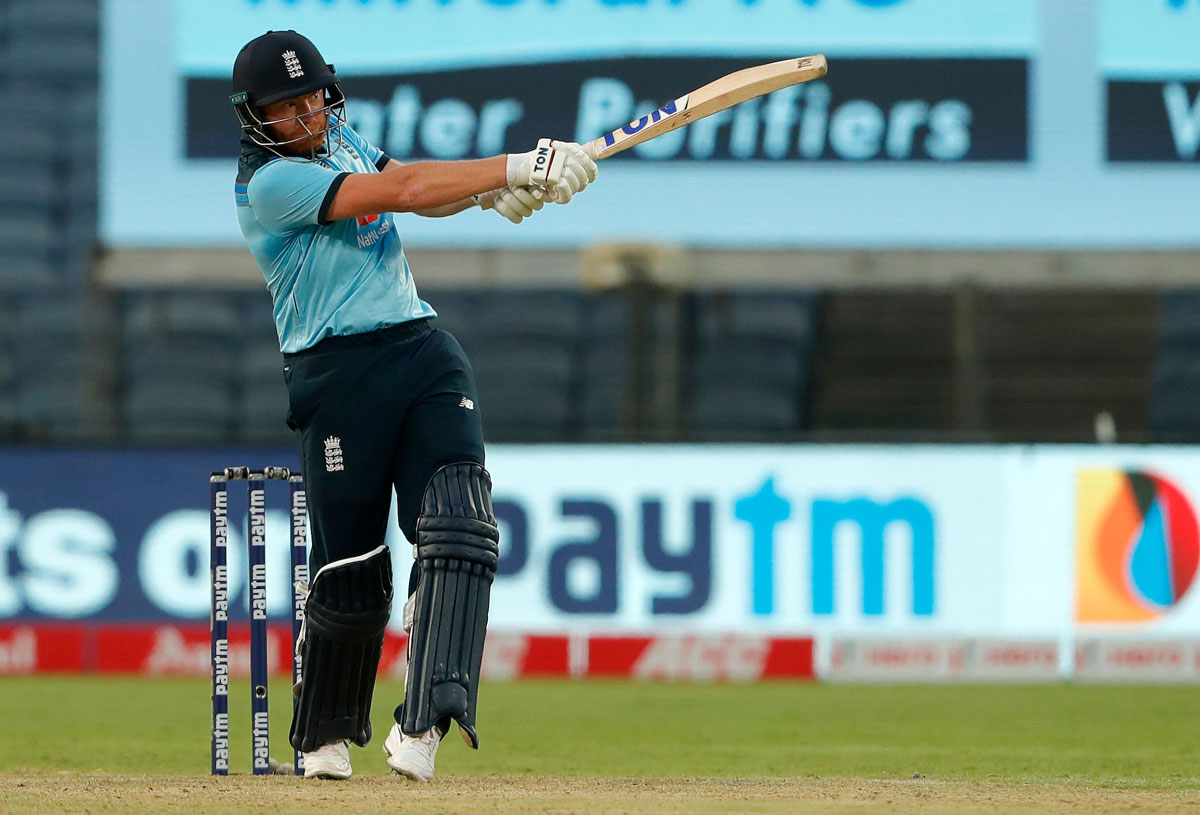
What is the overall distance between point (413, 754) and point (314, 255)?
111 cm

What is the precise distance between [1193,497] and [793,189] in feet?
8.88

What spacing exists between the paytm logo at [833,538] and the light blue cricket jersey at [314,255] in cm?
593

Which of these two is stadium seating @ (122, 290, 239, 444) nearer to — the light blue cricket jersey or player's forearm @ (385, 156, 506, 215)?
the light blue cricket jersey

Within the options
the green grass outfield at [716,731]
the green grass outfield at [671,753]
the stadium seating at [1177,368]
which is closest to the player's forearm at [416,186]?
the green grass outfield at [671,753]

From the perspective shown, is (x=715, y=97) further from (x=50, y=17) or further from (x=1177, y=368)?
(x=50, y=17)

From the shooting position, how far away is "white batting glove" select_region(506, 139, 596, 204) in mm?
3955

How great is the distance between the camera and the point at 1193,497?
9.95 m

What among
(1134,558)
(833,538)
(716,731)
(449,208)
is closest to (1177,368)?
(1134,558)

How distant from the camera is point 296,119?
4164 millimetres

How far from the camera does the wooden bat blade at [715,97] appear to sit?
169 inches

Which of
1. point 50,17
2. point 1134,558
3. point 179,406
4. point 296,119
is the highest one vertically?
point 50,17

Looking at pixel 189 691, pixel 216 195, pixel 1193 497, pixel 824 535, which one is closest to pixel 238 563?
pixel 189 691

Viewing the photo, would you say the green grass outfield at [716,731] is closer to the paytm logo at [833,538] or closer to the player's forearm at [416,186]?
the paytm logo at [833,538]

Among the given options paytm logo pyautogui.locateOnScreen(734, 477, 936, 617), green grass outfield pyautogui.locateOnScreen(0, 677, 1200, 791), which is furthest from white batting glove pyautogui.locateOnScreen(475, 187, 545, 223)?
paytm logo pyautogui.locateOnScreen(734, 477, 936, 617)
